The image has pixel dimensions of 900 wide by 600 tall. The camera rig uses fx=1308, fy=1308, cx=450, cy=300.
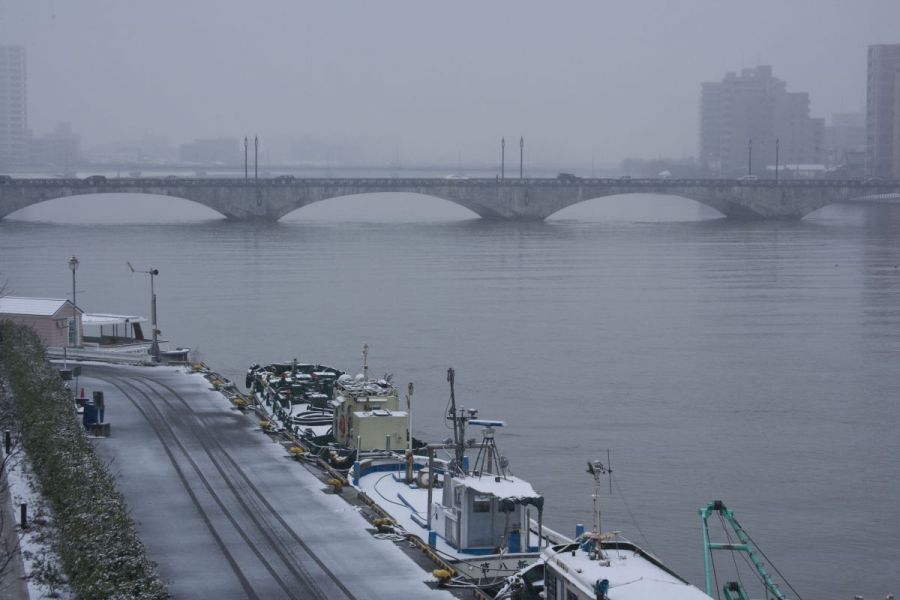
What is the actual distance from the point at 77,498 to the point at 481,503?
5489 mm

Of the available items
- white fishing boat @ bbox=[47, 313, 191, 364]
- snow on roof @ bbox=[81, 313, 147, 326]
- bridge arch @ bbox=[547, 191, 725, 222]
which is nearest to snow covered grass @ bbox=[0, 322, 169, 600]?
white fishing boat @ bbox=[47, 313, 191, 364]

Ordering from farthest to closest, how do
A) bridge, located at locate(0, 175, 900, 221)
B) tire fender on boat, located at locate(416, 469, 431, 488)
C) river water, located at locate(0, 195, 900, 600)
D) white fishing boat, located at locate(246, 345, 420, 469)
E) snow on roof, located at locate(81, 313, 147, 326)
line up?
bridge, located at locate(0, 175, 900, 221) < snow on roof, located at locate(81, 313, 147, 326) < white fishing boat, located at locate(246, 345, 420, 469) < river water, located at locate(0, 195, 900, 600) < tire fender on boat, located at locate(416, 469, 431, 488)

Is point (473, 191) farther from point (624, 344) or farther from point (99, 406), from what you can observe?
point (99, 406)

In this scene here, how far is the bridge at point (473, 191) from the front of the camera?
110 m

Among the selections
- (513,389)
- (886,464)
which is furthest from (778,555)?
(513,389)

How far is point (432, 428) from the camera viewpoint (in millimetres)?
29703

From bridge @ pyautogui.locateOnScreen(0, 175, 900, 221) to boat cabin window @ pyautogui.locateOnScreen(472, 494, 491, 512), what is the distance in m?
94.0

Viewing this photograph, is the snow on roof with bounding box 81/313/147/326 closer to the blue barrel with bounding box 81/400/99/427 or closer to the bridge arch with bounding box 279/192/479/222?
the blue barrel with bounding box 81/400/99/427

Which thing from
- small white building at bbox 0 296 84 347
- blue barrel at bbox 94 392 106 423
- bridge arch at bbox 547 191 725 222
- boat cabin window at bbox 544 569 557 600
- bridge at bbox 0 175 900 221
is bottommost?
boat cabin window at bbox 544 569 557 600

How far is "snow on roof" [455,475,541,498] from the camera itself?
17.9 metres

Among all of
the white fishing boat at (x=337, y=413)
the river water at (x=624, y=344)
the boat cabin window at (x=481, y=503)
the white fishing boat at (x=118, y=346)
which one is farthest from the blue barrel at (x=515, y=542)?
the white fishing boat at (x=118, y=346)

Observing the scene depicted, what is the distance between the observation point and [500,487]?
59.7 feet

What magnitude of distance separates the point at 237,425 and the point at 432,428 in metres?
4.69

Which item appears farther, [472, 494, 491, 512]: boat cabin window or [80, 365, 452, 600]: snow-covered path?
[472, 494, 491, 512]: boat cabin window
